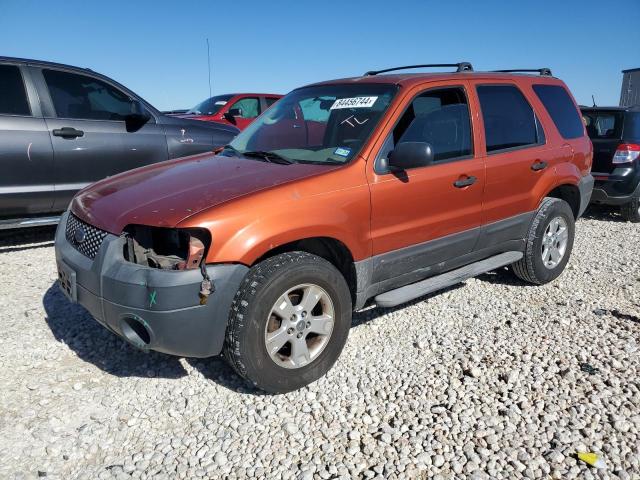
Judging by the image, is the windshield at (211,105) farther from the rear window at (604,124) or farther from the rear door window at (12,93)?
the rear window at (604,124)

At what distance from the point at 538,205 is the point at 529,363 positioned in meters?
1.65

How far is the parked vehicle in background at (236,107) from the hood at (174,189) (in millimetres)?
6865

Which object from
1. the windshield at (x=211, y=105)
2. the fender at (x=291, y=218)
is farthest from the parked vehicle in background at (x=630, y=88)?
the fender at (x=291, y=218)

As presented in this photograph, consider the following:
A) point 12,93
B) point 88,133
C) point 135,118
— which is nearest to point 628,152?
point 135,118

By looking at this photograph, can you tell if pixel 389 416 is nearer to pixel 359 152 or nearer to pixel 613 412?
pixel 613 412

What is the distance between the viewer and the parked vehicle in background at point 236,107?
10.1 metres

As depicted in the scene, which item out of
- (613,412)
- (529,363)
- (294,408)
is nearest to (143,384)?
(294,408)

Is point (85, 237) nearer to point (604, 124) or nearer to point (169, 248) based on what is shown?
point (169, 248)

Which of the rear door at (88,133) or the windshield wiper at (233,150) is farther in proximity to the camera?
the rear door at (88,133)

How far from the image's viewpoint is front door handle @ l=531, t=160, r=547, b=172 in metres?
Result: 4.16

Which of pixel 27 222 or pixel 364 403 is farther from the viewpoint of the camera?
pixel 27 222

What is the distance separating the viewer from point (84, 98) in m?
5.53

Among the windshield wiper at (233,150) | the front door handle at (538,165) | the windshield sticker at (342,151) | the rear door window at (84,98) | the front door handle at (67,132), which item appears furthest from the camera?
the rear door window at (84,98)

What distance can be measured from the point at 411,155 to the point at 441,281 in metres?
1.03
